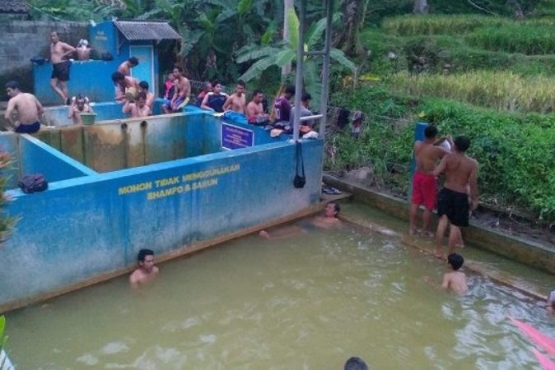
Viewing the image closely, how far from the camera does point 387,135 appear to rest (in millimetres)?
9766

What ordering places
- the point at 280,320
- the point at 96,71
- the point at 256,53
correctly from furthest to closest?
the point at 96,71, the point at 256,53, the point at 280,320

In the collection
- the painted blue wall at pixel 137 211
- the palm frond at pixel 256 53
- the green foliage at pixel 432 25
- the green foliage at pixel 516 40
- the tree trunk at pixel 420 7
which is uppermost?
the tree trunk at pixel 420 7

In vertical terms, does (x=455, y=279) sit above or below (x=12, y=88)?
below

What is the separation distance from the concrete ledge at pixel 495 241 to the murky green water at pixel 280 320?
0.86 metres

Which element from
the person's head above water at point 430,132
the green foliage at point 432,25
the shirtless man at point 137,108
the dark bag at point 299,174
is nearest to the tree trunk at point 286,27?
the shirtless man at point 137,108

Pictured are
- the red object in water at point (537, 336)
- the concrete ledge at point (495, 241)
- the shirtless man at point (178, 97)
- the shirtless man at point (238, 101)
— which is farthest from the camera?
the shirtless man at point (178, 97)

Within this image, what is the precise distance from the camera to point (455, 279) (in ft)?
21.7

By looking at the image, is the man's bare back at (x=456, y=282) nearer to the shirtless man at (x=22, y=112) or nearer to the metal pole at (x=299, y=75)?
the metal pole at (x=299, y=75)

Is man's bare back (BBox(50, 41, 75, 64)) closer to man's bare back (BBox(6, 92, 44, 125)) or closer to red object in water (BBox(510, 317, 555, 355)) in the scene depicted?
man's bare back (BBox(6, 92, 44, 125))

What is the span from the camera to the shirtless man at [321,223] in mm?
8060

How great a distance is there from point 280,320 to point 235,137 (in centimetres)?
410

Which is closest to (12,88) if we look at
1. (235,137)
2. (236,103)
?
(235,137)

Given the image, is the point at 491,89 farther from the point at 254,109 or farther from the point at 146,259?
the point at 146,259

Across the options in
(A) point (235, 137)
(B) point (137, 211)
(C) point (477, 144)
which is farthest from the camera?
(A) point (235, 137)
